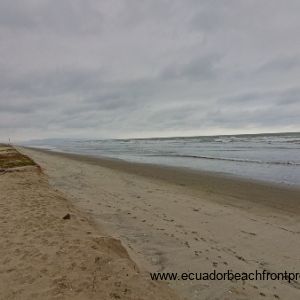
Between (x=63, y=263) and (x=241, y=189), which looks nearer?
(x=63, y=263)

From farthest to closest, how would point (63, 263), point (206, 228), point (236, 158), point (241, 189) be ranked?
point (236, 158) → point (241, 189) → point (206, 228) → point (63, 263)

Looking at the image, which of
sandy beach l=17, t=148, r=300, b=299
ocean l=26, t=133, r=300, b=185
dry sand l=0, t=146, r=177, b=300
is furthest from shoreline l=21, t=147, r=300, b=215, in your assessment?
dry sand l=0, t=146, r=177, b=300

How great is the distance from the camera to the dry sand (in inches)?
164

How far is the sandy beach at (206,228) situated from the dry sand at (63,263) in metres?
0.55

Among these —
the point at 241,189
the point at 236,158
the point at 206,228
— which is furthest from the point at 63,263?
the point at 236,158

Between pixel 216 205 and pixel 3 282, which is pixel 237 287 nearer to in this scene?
pixel 3 282

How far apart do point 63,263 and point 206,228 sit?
153 inches

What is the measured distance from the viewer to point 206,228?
7766mm

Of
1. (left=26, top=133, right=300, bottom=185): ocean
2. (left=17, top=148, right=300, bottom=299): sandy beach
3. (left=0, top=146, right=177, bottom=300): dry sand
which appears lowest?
(left=17, top=148, right=300, bottom=299): sandy beach

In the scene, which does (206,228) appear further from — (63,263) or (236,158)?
(236,158)

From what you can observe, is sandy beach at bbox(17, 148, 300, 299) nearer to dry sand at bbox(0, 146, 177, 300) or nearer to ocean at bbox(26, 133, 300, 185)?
dry sand at bbox(0, 146, 177, 300)

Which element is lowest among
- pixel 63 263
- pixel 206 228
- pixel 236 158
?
pixel 206 228

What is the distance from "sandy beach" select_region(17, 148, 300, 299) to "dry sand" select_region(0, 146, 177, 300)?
1.82ft

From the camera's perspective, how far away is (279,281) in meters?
5.00
